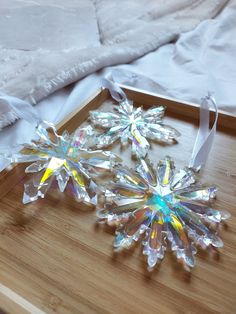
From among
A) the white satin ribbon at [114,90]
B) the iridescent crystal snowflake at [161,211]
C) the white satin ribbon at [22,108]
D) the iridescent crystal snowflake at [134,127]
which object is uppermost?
the white satin ribbon at [22,108]

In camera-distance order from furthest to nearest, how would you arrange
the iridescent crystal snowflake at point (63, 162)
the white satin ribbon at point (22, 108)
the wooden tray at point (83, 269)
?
the white satin ribbon at point (22, 108) → the iridescent crystal snowflake at point (63, 162) → the wooden tray at point (83, 269)

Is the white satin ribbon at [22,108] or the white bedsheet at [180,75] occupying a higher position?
the white satin ribbon at [22,108]

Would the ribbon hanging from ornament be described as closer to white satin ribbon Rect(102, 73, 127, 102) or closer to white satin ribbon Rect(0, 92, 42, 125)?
white satin ribbon Rect(102, 73, 127, 102)

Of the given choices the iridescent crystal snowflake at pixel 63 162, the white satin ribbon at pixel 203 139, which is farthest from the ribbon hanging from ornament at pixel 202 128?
the iridescent crystal snowflake at pixel 63 162

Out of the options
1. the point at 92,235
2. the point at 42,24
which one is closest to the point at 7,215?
the point at 92,235

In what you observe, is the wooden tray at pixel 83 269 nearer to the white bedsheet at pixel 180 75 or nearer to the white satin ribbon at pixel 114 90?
the white bedsheet at pixel 180 75

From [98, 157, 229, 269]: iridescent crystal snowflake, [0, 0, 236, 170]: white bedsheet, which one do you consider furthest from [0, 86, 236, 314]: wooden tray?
[0, 0, 236, 170]: white bedsheet
